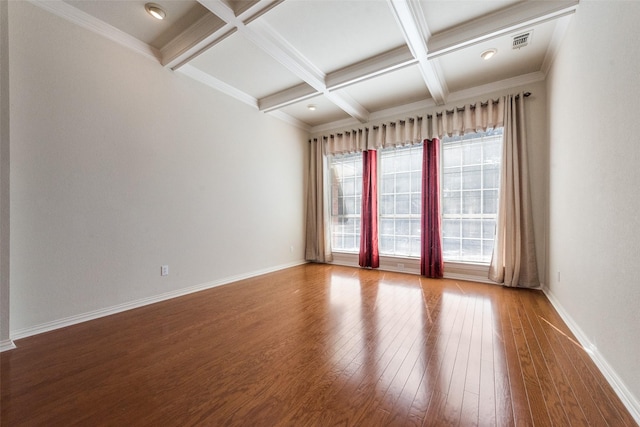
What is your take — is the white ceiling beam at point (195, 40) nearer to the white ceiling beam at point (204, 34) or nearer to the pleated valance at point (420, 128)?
the white ceiling beam at point (204, 34)

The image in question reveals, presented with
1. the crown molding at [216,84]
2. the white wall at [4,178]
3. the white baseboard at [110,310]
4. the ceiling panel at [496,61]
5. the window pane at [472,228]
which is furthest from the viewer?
the window pane at [472,228]

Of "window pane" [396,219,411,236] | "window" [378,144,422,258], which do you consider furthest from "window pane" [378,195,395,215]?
"window pane" [396,219,411,236]

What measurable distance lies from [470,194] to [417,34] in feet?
7.83

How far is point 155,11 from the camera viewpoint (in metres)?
2.29

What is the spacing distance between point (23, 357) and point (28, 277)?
0.65m

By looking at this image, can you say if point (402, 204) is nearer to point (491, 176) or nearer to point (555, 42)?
point (491, 176)

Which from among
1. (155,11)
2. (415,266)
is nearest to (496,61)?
(415,266)

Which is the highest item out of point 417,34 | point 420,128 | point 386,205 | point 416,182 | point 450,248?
point 417,34

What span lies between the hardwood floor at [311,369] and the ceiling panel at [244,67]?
2809 millimetres

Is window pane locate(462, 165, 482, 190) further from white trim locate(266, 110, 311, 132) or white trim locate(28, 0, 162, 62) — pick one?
white trim locate(28, 0, 162, 62)

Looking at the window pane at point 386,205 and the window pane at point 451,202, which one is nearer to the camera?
the window pane at point 451,202

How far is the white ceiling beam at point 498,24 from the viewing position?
216 cm

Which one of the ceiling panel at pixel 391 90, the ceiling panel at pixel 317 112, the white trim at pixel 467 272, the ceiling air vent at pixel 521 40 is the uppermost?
the ceiling panel at pixel 317 112

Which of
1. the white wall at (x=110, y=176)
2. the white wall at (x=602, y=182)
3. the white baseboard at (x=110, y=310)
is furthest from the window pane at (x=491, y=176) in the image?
the white baseboard at (x=110, y=310)
